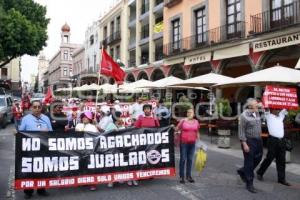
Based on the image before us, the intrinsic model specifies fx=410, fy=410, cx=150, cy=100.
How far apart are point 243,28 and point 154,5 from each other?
45.7 ft

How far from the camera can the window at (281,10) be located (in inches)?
696

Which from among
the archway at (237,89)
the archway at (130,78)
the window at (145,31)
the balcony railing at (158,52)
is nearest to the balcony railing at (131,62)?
the archway at (130,78)

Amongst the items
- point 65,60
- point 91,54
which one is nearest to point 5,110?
point 91,54

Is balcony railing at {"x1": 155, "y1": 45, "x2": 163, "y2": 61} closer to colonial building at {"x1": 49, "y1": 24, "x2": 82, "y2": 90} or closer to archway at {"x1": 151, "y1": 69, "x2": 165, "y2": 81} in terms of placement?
archway at {"x1": 151, "y1": 69, "x2": 165, "y2": 81}

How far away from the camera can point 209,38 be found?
2319 centimetres

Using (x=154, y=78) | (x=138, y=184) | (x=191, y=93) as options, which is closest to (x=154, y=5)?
(x=154, y=78)

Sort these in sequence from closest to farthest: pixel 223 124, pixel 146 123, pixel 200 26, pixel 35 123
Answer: pixel 35 123 < pixel 146 123 < pixel 223 124 < pixel 200 26

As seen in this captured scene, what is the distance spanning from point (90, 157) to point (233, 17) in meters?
16.0

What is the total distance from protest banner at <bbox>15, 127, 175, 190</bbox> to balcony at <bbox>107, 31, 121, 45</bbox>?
3364 cm

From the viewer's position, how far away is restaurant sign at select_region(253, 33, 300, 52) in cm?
1690

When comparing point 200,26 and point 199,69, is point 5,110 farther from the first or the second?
point 199,69

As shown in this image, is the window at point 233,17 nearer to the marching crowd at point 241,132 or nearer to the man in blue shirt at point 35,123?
the marching crowd at point 241,132

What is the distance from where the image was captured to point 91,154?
7.65 meters

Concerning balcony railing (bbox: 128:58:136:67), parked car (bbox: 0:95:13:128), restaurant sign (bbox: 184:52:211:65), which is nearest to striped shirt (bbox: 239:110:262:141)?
parked car (bbox: 0:95:13:128)
